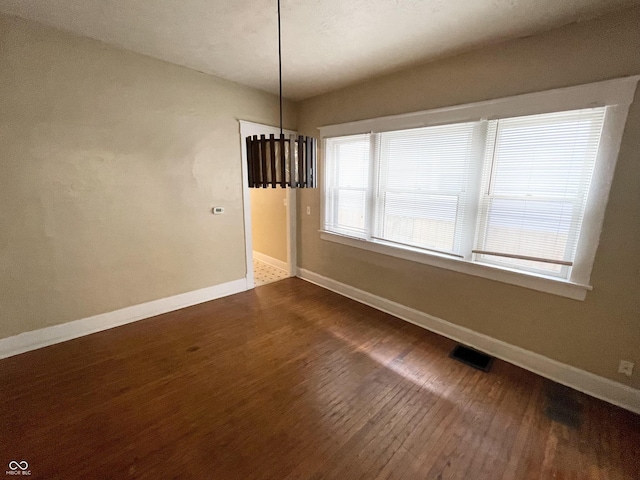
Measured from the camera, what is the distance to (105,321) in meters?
2.91

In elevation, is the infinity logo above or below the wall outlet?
below

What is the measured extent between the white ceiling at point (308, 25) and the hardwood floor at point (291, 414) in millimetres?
2814

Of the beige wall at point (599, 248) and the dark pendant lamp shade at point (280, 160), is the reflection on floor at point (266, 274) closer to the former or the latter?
the beige wall at point (599, 248)

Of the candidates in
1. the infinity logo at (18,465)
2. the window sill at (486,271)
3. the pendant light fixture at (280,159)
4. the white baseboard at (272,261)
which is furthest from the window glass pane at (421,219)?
the infinity logo at (18,465)

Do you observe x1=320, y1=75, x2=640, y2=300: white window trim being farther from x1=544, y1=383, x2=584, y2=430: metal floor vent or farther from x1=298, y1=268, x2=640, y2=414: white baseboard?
x1=544, y1=383, x2=584, y2=430: metal floor vent

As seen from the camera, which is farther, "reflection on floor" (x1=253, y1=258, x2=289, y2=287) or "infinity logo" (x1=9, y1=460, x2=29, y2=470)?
"reflection on floor" (x1=253, y1=258, x2=289, y2=287)

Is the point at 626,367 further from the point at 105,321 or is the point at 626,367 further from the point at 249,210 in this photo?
the point at 105,321

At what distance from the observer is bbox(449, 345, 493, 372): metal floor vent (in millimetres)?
2414

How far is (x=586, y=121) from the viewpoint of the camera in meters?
1.96

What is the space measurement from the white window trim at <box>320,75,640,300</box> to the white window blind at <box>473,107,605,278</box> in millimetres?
51

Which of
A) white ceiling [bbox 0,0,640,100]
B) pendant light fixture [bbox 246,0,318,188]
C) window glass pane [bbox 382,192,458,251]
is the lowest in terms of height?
window glass pane [bbox 382,192,458,251]

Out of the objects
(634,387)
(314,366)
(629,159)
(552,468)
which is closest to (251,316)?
(314,366)

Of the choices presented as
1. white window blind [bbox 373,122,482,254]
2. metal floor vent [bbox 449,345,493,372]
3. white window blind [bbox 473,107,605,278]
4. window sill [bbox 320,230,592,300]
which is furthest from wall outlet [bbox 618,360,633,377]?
white window blind [bbox 373,122,482,254]

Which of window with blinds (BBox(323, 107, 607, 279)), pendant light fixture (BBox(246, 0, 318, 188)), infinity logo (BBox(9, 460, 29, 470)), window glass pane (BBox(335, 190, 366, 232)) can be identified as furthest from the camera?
window glass pane (BBox(335, 190, 366, 232))
